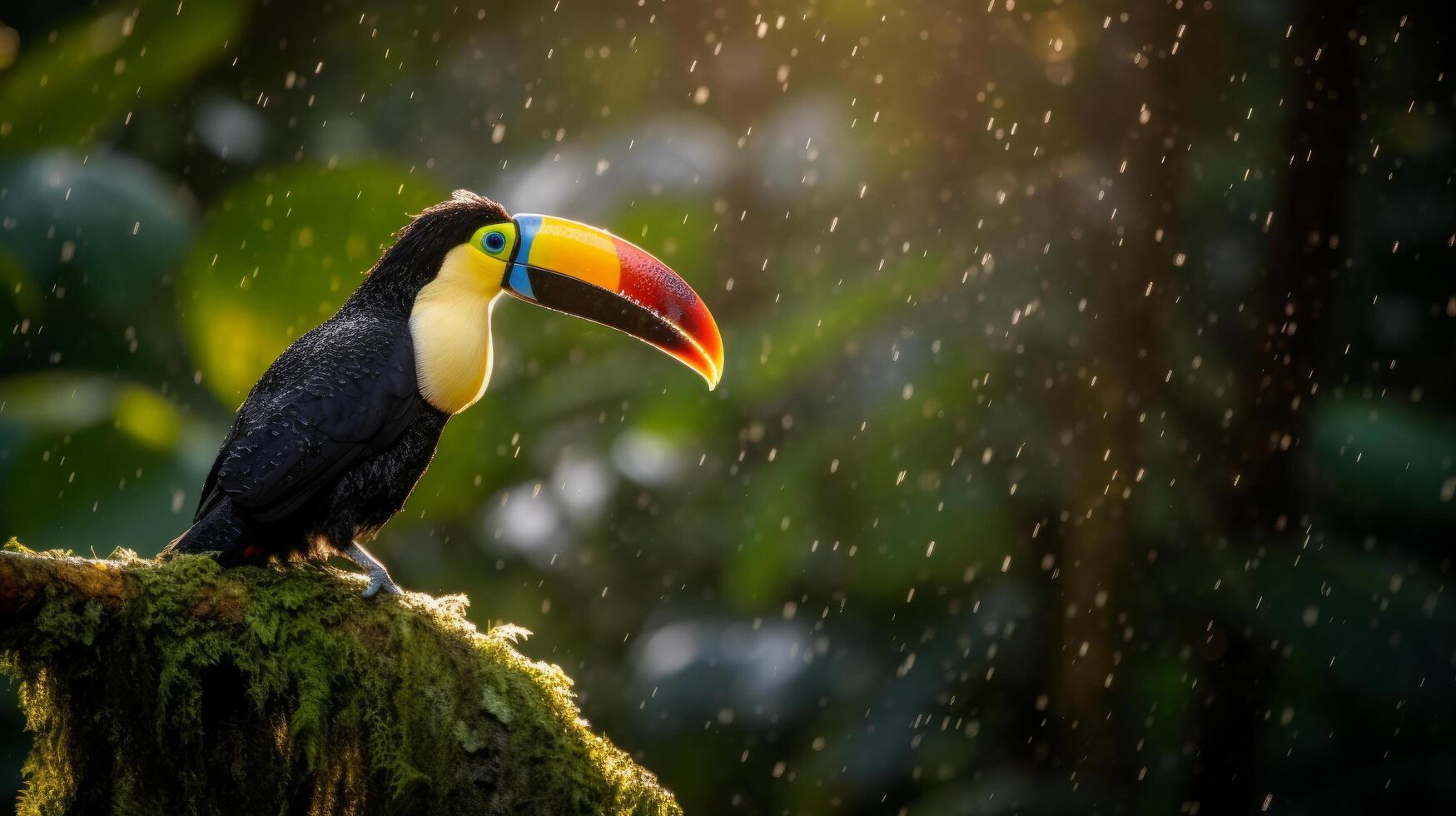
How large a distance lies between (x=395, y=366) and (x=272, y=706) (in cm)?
78

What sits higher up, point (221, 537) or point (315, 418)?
point (315, 418)

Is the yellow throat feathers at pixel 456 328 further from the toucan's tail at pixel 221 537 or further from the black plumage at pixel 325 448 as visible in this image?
the toucan's tail at pixel 221 537

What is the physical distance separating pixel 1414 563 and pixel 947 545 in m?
2.11

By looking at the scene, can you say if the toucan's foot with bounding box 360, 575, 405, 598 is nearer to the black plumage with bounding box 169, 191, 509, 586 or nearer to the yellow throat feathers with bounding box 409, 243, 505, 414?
the black plumage with bounding box 169, 191, 509, 586

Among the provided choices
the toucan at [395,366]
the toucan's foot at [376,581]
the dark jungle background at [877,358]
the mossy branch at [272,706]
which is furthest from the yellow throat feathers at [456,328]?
the dark jungle background at [877,358]

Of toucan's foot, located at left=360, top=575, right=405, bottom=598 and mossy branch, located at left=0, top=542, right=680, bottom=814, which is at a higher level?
toucan's foot, located at left=360, top=575, right=405, bottom=598

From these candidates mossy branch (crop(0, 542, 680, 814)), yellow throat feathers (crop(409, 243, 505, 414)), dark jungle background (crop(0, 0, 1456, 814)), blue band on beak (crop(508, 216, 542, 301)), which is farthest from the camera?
dark jungle background (crop(0, 0, 1456, 814))

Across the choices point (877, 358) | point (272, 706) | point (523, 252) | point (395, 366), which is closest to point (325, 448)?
point (395, 366)

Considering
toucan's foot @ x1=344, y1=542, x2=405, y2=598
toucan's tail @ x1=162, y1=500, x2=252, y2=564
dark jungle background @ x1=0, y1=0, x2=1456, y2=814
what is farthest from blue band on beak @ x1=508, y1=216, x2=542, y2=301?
dark jungle background @ x1=0, y1=0, x2=1456, y2=814

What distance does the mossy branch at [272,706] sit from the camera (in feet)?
6.85

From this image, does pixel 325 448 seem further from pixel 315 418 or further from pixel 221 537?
pixel 221 537

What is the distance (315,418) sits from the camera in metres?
2.58

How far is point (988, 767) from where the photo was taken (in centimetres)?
557

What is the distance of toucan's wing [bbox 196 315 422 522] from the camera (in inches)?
97.8
